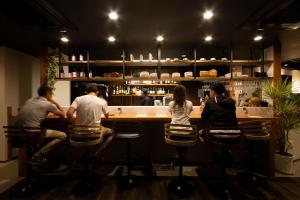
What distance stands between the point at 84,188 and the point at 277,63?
4316 mm

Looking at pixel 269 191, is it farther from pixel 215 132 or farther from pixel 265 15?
pixel 265 15

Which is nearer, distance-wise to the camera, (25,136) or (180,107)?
(25,136)

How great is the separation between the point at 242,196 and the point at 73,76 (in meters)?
4.05

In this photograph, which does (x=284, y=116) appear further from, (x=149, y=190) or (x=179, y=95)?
(x=149, y=190)

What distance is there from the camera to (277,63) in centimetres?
449

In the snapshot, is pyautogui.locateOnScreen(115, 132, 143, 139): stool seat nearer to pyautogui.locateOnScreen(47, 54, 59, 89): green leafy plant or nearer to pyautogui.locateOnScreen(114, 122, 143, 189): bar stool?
pyautogui.locateOnScreen(114, 122, 143, 189): bar stool

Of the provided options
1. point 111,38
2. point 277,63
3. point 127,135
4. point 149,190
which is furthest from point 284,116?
point 111,38

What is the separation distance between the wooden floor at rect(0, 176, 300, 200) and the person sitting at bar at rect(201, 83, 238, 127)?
963mm

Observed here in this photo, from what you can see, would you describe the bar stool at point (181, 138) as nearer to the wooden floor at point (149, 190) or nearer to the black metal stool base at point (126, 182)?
the wooden floor at point (149, 190)

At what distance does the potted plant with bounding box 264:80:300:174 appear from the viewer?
3.71 m

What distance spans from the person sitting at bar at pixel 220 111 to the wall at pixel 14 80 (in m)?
4.14

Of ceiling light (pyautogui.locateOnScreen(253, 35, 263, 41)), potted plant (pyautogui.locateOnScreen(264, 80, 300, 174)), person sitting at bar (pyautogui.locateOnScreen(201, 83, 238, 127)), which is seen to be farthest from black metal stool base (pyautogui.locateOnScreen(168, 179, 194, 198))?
ceiling light (pyautogui.locateOnScreen(253, 35, 263, 41))

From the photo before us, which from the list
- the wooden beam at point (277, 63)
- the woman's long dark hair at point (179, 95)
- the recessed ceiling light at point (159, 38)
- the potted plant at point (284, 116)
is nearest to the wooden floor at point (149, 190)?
the potted plant at point (284, 116)

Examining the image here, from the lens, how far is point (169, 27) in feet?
12.6
